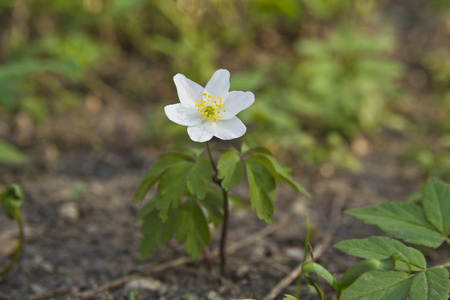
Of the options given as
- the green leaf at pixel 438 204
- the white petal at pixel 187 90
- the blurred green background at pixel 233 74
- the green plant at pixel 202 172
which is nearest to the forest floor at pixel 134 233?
the blurred green background at pixel 233 74

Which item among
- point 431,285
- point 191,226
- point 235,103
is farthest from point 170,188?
Result: point 431,285

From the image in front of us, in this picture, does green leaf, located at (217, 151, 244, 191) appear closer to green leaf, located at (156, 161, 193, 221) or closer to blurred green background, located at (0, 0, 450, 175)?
green leaf, located at (156, 161, 193, 221)

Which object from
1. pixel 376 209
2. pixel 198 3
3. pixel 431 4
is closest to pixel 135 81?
pixel 198 3

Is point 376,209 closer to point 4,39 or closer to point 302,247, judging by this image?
point 302,247

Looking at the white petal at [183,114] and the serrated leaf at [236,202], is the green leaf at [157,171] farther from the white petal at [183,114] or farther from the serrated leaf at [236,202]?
the serrated leaf at [236,202]

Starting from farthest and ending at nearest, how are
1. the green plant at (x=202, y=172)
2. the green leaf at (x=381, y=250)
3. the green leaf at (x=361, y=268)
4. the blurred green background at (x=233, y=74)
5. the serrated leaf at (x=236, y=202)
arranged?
1. the blurred green background at (x=233, y=74)
2. the serrated leaf at (x=236, y=202)
3. the green plant at (x=202, y=172)
4. the green leaf at (x=381, y=250)
5. the green leaf at (x=361, y=268)

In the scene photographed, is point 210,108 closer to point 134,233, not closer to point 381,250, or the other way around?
point 381,250
